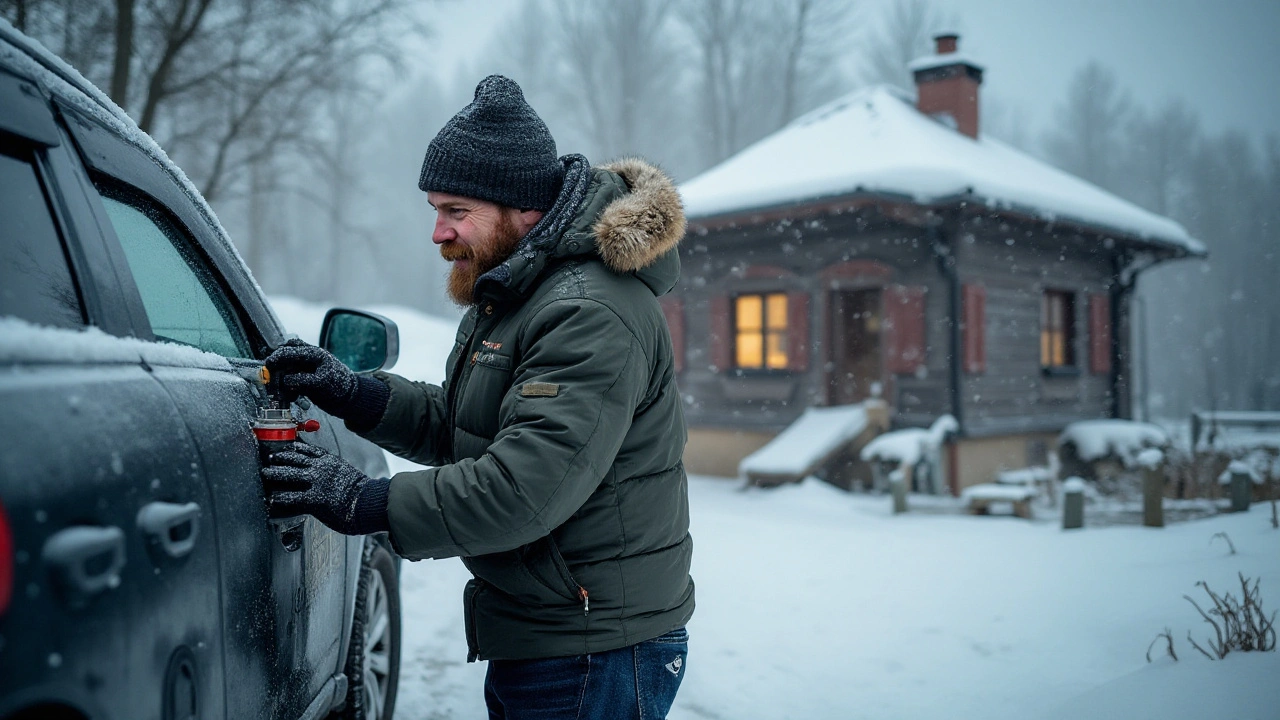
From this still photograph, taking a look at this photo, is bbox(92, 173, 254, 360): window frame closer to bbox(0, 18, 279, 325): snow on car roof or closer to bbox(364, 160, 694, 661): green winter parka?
bbox(0, 18, 279, 325): snow on car roof

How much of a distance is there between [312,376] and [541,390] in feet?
2.11

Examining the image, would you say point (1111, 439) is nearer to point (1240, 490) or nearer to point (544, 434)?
point (1240, 490)

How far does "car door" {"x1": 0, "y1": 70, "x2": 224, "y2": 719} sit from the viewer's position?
927 millimetres

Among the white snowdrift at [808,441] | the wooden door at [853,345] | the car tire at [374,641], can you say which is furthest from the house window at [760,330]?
the car tire at [374,641]

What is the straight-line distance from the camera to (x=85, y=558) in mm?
980

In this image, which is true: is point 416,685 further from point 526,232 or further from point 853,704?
point 526,232

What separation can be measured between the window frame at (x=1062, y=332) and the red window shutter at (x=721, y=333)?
505 cm

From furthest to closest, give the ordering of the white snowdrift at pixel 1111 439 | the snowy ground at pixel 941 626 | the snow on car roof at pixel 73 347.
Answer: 1. the white snowdrift at pixel 1111 439
2. the snowy ground at pixel 941 626
3. the snow on car roof at pixel 73 347

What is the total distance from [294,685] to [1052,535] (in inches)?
294

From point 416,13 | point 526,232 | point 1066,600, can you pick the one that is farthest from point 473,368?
point 416,13

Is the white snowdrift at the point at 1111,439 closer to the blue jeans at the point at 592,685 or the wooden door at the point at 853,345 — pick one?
the wooden door at the point at 853,345

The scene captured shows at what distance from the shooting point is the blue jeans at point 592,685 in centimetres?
195

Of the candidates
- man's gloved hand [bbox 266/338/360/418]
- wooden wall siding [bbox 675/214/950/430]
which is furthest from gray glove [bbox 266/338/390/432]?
wooden wall siding [bbox 675/214/950/430]

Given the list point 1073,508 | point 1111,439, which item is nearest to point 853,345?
point 1111,439
